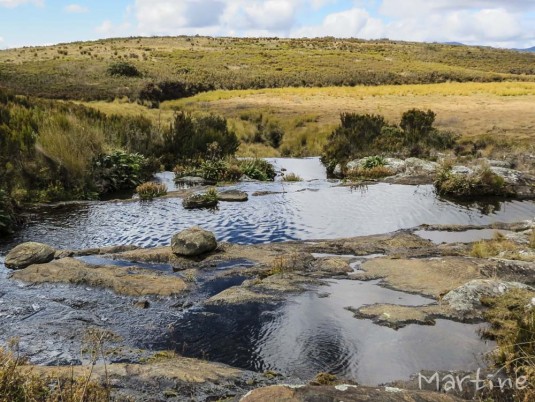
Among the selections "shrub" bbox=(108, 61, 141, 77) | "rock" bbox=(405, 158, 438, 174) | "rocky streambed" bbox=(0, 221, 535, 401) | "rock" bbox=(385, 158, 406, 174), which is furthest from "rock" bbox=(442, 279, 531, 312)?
"shrub" bbox=(108, 61, 141, 77)

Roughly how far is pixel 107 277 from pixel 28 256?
1.87 m

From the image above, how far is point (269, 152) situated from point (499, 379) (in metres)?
22.9

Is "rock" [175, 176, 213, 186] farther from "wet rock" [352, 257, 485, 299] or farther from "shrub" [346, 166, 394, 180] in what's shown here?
"wet rock" [352, 257, 485, 299]

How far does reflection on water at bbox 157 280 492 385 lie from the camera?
17.7ft

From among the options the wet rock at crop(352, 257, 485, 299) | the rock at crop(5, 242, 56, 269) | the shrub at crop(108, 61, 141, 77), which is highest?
the shrub at crop(108, 61, 141, 77)

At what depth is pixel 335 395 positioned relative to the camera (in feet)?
11.3

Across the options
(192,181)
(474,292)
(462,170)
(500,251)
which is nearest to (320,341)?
(474,292)

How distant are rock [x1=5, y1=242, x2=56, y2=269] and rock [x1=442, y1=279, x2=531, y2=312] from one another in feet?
22.6

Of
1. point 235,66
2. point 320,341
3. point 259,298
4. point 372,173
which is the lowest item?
point 320,341

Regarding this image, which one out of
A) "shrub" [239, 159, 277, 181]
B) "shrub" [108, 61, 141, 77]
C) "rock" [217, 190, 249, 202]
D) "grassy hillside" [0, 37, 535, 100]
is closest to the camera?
"rock" [217, 190, 249, 202]

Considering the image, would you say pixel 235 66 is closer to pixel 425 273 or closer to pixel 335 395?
pixel 425 273

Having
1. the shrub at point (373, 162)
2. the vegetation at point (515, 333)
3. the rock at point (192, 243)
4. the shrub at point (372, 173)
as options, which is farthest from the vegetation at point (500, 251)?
the shrub at point (373, 162)

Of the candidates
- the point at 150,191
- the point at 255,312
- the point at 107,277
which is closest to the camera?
the point at 255,312

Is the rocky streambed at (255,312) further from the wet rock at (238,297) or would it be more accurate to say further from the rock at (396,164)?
the rock at (396,164)
